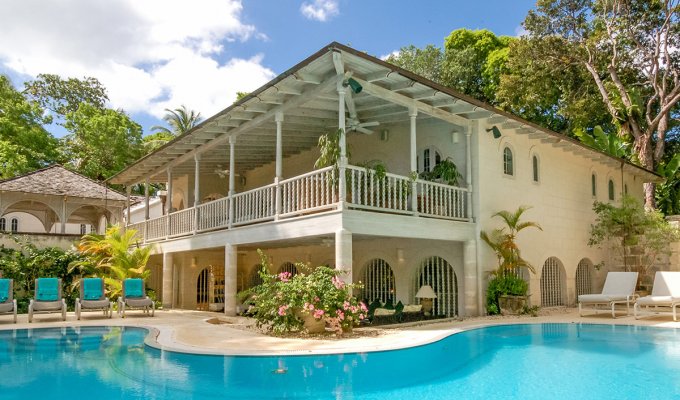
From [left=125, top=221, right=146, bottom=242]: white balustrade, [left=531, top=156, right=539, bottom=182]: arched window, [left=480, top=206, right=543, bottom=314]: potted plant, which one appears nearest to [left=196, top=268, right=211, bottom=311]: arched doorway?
[left=125, top=221, right=146, bottom=242]: white balustrade

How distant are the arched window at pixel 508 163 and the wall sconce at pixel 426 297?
164 inches

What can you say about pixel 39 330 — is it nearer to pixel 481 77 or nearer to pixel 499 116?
pixel 499 116

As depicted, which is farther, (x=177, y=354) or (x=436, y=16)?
(x=436, y=16)

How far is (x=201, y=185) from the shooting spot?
76.6 feet

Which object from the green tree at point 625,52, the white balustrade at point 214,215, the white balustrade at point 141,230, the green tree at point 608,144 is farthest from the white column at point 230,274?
the green tree at point 625,52

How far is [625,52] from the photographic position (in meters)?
30.1

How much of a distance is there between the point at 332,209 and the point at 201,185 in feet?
41.0

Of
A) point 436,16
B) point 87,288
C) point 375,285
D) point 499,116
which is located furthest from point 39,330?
point 436,16

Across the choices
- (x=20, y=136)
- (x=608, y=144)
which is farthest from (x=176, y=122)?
(x=608, y=144)

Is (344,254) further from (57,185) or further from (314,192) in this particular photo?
(57,185)

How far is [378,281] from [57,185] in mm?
16565

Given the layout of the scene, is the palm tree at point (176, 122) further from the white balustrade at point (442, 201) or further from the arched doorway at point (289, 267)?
the white balustrade at point (442, 201)

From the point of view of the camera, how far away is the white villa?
12.3m

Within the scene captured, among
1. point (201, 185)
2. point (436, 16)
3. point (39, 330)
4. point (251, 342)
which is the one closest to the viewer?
point (251, 342)
